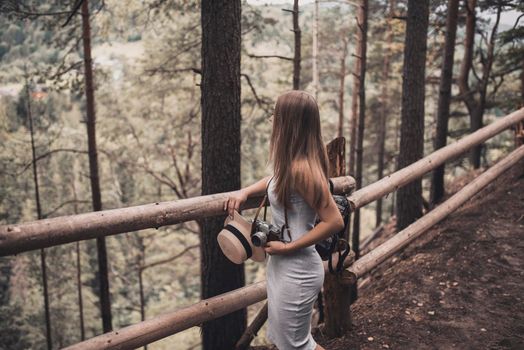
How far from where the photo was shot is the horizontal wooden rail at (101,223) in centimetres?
231

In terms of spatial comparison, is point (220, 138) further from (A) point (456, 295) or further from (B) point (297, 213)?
(A) point (456, 295)

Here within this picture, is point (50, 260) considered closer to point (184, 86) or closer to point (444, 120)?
point (184, 86)

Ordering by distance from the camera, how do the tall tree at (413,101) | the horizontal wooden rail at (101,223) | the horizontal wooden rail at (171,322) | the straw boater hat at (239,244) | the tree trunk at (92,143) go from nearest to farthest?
the horizontal wooden rail at (101,223) → the straw boater hat at (239,244) → the horizontal wooden rail at (171,322) → the tall tree at (413,101) → the tree trunk at (92,143)

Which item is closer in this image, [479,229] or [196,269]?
[479,229]

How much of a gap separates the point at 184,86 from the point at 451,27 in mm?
10813

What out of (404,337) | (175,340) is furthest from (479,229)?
(175,340)

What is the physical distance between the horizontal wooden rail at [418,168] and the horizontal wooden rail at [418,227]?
2.07 feet

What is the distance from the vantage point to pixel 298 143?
7.71ft

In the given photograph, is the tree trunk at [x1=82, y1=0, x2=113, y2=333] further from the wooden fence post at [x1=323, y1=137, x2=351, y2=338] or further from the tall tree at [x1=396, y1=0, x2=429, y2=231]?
the wooden fence post at [x1=323, y1=137, x2=351, y2=338]

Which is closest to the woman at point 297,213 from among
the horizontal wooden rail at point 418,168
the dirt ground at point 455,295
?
the horizontal wooden rail at point 418,168

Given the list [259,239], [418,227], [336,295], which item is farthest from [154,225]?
[418,227]

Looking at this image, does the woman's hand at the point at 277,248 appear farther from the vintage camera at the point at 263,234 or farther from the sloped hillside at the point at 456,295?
the sloped hillside at the point at 456,295

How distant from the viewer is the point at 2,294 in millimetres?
26516

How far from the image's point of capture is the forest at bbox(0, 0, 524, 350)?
4.41m
